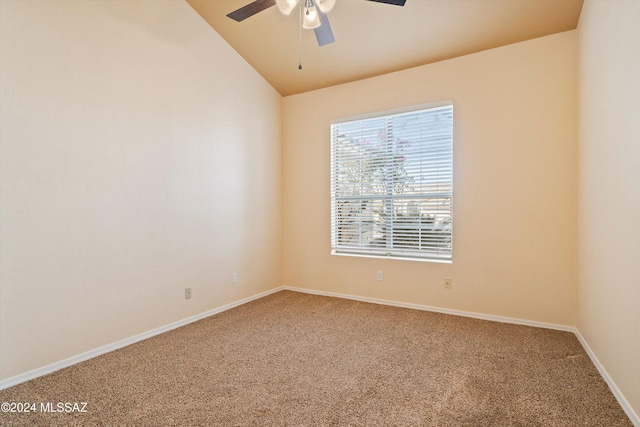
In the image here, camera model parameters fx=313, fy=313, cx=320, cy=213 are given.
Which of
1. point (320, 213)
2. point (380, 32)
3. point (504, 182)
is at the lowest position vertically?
point (320, 213)

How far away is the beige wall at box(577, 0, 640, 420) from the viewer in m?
1.67

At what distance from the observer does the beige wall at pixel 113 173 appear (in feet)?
6.74

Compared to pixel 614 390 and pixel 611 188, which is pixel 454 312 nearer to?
pixel 614 390

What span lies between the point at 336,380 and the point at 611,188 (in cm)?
214

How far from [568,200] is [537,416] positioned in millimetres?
2028

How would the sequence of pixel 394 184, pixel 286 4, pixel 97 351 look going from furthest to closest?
pixel 394 184 < pixel 97 351 < pixel 286 4

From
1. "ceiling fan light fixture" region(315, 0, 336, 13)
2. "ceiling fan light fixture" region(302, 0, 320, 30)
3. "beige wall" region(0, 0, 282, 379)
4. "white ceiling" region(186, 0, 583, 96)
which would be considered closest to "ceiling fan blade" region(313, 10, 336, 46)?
"ceiling fan light fixture" region(302, 0, 320, 30)

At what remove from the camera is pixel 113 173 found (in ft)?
8.36

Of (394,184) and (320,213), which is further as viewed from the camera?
(320,213)

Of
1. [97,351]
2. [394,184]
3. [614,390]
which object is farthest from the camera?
[394,184]

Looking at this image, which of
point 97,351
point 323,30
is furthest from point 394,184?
point 97,351

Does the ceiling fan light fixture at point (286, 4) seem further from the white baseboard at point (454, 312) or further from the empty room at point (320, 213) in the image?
the white baseboard at point (454, 312)

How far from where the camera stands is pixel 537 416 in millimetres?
1668

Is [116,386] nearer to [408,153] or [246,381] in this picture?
[246,381]
